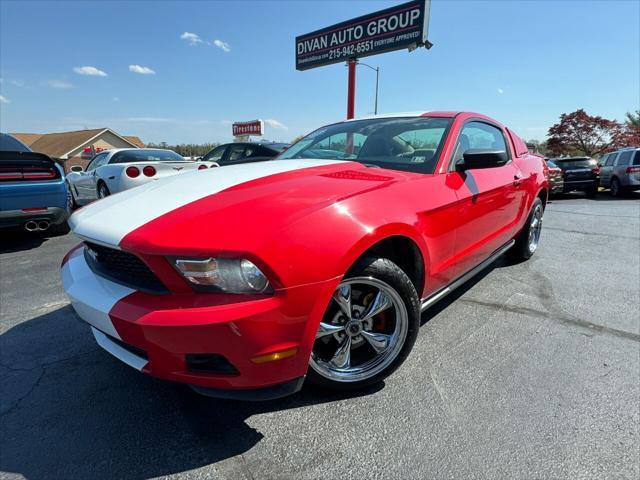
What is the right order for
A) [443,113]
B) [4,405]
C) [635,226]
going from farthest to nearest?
1. [635,226]
2. [443,113]
3. [4,405]

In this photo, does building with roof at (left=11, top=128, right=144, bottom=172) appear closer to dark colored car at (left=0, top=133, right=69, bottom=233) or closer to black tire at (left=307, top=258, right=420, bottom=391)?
dark colored car at (left=0, top=133, right=69, bottom=233)

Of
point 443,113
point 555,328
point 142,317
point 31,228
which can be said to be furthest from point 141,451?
point 31,228

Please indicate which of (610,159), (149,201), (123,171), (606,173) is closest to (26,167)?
(123,171)

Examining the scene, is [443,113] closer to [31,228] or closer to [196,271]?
[196,271]

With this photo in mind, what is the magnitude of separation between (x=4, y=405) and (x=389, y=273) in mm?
2021

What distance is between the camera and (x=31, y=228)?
15.4ft

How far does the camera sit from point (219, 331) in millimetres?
1360

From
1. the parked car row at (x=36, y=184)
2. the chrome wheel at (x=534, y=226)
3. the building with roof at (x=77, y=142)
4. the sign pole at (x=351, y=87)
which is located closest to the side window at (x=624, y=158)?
the sign pole at (x=351, y=87)

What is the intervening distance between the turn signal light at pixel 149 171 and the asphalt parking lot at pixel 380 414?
3.80 meters

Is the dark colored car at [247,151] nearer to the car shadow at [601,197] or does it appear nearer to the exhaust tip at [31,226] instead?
the exhaust tip at [31,226]

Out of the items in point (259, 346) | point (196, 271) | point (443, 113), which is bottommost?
point (259, 346)

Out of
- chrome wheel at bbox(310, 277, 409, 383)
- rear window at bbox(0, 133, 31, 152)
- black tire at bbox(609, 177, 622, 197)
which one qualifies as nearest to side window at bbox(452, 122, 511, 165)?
chrome wheel at bbox(310, 277, 409, 383)

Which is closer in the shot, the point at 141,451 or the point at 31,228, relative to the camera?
the point at 141,451

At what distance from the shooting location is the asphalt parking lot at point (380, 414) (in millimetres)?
1517
